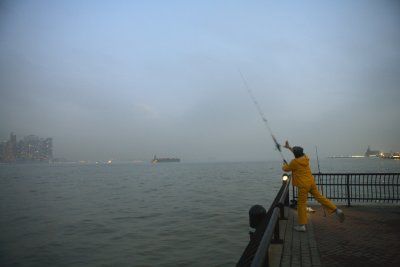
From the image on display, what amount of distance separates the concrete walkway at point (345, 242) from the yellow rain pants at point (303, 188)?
559mm

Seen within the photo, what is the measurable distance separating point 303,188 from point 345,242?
4.72ft

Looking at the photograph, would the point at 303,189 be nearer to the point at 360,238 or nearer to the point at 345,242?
the point at 345,242

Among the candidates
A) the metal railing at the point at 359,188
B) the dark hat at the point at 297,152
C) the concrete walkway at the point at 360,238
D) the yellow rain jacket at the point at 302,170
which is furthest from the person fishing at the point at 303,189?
the metal railing at the point at 359,188

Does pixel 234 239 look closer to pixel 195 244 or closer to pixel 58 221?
pixel 195 244

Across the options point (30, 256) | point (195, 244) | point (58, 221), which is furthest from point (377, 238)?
point (58, 221)

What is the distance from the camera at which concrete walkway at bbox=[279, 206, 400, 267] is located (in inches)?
221

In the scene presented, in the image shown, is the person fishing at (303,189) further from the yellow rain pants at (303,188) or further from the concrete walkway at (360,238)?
the concrete walkway at (360,238)

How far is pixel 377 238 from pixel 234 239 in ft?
21.3

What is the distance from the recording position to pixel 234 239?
500 inches

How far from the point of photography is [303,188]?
24.8ft

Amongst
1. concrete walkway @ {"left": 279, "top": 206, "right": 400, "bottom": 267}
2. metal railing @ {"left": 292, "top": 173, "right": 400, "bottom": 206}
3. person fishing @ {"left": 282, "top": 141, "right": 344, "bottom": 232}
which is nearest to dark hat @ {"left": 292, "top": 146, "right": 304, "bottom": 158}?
person fishing @ {"left": 282, "top": 141, "right": 344, "bottom": 232}

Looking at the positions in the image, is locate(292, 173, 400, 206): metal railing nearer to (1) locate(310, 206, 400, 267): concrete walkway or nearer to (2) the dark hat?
(1) locate(310, 206, 400, 267): concrete walkway

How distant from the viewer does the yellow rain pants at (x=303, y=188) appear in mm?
7508

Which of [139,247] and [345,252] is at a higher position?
[345,252]
